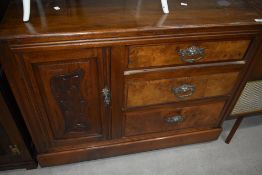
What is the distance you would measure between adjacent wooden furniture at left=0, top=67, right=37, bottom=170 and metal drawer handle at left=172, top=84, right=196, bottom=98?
693 mm

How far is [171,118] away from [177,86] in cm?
21

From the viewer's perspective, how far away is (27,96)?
0.92m

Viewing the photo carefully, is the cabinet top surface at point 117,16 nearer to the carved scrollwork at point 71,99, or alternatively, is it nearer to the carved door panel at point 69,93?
the carved door panel at point 69,93

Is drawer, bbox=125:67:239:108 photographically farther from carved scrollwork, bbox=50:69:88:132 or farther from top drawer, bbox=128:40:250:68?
carved scrollwork, bbox=50:69:88:132

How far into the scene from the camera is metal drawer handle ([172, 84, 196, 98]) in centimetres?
107

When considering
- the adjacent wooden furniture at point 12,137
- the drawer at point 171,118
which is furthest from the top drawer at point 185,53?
the adjacent wooden furniture at point 12,137

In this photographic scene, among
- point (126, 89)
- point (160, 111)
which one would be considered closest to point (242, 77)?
point (160, 111)

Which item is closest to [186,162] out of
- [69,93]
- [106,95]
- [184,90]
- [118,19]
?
[184,90]

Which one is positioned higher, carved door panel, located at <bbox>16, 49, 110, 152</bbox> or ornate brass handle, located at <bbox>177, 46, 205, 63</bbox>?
ornate brass handle, located at <bbox>177, 46, 205, 63</bbox>

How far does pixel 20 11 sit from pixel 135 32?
44 centimetres

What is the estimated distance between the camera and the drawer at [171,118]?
114 cm

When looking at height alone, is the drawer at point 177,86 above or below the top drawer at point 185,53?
below

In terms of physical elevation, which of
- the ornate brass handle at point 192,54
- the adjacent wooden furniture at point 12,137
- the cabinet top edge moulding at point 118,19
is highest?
the cabinet top edge moulding at point 118,19

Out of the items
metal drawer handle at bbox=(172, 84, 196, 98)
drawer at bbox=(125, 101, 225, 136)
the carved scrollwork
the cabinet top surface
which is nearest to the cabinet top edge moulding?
the cabinet top surface
